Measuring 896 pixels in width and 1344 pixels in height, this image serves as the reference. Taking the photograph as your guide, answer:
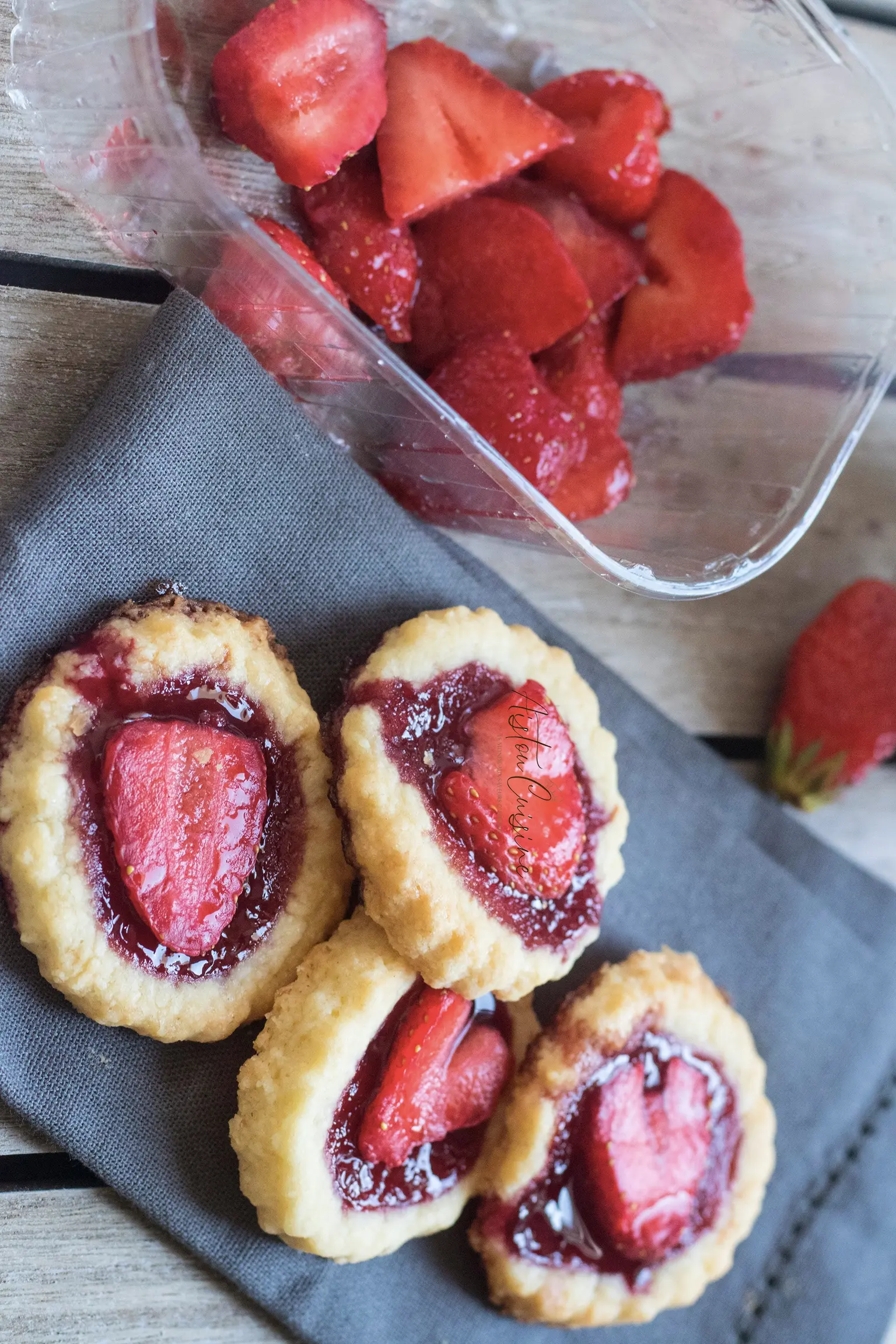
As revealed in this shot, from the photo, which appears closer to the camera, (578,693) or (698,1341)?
(578,693)

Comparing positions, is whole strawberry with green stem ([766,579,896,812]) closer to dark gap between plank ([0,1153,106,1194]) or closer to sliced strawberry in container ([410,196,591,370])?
sliced strawberry in container ([410,196,591,370])

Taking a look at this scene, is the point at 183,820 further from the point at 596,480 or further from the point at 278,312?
the point at 596,480

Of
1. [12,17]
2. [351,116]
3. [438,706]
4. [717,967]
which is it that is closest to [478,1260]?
[717,967]

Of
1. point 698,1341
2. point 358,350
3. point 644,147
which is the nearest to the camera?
point 358,350

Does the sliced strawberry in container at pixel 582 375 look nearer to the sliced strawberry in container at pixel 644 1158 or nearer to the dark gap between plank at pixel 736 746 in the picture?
the dark gap between plank at pixel 736 746

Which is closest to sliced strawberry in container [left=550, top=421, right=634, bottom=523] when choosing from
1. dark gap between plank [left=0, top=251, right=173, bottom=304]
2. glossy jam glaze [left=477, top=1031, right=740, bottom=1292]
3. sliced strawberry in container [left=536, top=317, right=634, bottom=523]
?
sliced strawberry in container [left=536, top=317, right=634, bottom=523]

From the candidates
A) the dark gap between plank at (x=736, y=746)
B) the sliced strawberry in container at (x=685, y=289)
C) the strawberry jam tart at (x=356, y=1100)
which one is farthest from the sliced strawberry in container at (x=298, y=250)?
the dark gap between plank at (x=736, y=746)

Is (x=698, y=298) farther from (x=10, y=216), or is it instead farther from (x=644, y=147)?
(x=10, y=216)

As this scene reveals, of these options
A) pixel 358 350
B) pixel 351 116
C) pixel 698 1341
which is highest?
pixel 351 116

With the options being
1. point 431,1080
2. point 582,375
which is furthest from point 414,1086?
point 582,375
